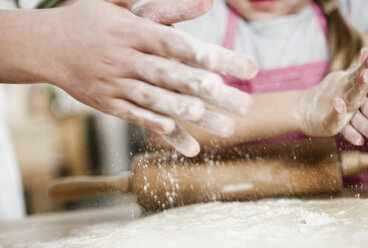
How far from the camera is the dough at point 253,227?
0.47 meters

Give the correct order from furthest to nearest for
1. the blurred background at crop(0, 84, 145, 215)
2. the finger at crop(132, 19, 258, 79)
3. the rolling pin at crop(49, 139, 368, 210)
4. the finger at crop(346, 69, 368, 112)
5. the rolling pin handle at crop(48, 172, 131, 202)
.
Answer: the blurred background at crop(0, 84, 145, 215)
the rolling pin handle at crop(48, 172, 131, 202)
the rolling pin at crop(49, 139, 368, 210)
the finger at crop(346, 69, 368, 112)
the finger at crop(132, 19, 258, 79)

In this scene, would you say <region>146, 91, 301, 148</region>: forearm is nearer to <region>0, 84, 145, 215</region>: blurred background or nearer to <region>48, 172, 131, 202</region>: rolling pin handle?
<region>48, 172, 131, 202</region>: rolling pin handle

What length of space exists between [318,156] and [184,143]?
0.36 m

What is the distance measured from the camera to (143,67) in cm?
49

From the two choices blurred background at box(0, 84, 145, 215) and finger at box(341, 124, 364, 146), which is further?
blurred background at box(0, 84, 145, 215)

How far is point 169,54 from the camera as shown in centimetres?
48

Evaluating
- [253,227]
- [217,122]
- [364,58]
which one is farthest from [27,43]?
[364,58]

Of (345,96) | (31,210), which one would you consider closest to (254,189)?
(345,96)

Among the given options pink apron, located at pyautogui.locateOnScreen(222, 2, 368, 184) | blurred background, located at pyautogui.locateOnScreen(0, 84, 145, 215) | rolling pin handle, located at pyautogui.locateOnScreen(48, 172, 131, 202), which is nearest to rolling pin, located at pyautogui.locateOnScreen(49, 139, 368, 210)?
rolling pin handle, located at pyautogui.locateOnScreen(48, 172, 131, 202)

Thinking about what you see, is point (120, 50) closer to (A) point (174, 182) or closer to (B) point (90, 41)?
(B) point (90, 41)

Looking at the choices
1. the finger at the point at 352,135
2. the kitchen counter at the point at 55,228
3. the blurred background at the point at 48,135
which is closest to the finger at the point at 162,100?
the kitchen counter at the point at 55,228

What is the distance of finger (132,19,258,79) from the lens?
0.46 meters

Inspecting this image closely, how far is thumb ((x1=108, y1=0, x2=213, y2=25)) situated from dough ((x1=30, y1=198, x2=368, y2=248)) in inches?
11.5

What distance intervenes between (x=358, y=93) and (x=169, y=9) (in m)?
0.35
